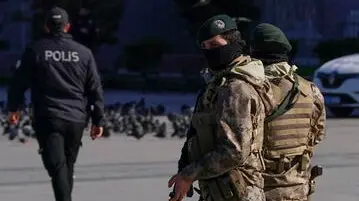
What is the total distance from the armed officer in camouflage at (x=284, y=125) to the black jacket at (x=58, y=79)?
8.30 feet

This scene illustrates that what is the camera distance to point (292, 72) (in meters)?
5.11

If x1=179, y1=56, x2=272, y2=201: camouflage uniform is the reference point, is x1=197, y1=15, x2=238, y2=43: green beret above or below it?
above

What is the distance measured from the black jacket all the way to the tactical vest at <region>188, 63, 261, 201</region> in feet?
10.2

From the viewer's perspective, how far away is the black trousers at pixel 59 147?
7316 mm

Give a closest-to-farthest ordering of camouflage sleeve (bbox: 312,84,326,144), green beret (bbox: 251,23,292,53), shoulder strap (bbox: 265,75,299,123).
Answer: shoulder strap (bbox: 265,75,299,123), green beret (bbox: 251,23,292,53), camouflage sleeve (bbox: 312,84,326,144)

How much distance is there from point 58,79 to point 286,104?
2.73 metres

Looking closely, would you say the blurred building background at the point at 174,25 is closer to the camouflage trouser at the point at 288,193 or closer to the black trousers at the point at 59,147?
the black trousers at the point at 59,147

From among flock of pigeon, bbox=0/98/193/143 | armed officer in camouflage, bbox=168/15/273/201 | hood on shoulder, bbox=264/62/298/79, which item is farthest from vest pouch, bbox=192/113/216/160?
flock of pigeon, bbox=0/98/193/143

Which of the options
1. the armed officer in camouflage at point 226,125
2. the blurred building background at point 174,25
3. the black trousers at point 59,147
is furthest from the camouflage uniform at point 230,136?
the blurred building background at point 174,25

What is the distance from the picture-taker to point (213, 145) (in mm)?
4293

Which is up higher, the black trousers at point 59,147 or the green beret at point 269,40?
the green beret at point 269,40

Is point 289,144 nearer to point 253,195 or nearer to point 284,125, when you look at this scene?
point 284,125

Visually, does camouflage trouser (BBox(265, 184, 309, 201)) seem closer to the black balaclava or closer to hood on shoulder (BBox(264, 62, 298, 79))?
hood on shoulder (BBox(264, 62, 298, 79))

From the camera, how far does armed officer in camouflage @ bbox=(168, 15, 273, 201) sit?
4.21 meters
